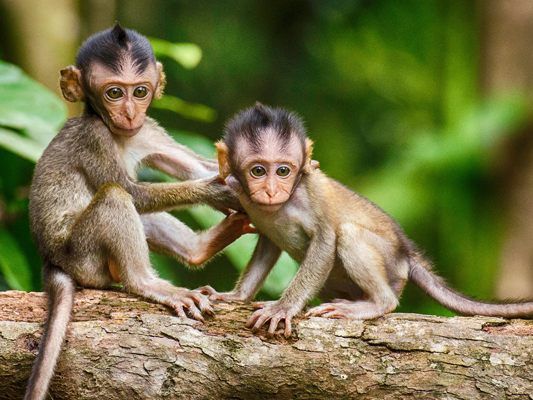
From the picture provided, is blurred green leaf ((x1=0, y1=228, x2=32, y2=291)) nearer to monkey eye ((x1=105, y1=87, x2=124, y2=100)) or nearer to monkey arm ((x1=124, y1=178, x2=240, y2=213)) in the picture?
monkey arm ((x1=124, y1=178, x2=240, y2=213))

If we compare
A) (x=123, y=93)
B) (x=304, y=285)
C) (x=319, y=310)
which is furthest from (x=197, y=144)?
(x=319, y=310)

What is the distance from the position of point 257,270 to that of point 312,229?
58 centimetres

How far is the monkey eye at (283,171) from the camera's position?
5.29 metres

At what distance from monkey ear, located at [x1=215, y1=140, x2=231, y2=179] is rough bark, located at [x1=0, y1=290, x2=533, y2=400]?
41.1 inches

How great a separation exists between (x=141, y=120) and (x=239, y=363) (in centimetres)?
165

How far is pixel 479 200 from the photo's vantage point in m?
11.6

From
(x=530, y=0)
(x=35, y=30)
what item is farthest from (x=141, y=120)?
(x=530, y=0)

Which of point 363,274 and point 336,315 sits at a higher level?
point 363,274

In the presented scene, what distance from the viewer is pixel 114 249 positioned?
17.6 ft

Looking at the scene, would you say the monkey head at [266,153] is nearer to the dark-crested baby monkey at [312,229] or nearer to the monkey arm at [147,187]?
the dark-crested baby monkey at [312,229]

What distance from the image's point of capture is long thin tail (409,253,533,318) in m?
5.06

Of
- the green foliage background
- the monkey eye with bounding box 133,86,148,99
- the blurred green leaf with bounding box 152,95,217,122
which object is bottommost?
the monkey eye with bounding box 133,86,148,99

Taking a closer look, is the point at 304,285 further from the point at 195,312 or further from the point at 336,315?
the point at 195,312

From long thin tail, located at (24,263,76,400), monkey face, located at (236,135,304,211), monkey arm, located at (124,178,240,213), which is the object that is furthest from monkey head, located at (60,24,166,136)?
long thin tail, located at (24,263,76,400)
